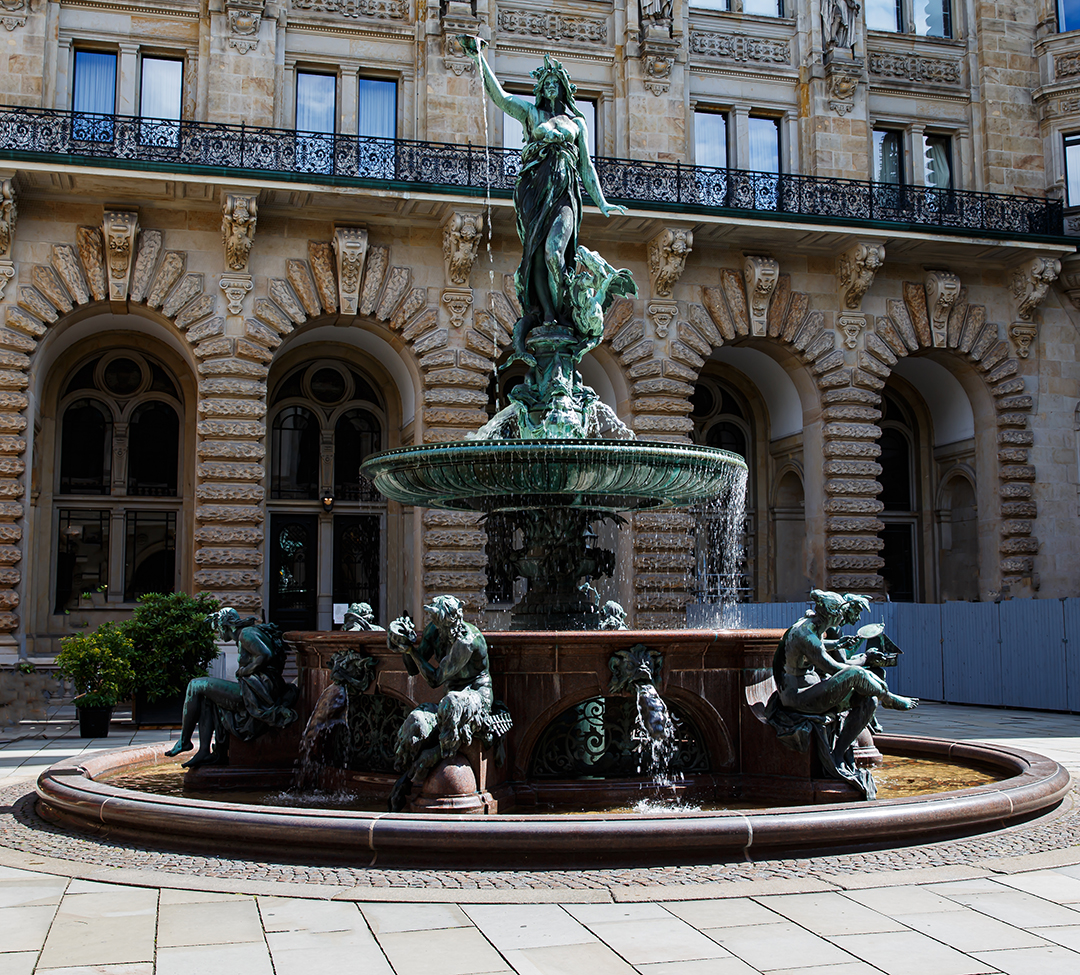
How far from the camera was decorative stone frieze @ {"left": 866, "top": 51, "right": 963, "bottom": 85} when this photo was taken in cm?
2712

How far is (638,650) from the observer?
765 centimetres

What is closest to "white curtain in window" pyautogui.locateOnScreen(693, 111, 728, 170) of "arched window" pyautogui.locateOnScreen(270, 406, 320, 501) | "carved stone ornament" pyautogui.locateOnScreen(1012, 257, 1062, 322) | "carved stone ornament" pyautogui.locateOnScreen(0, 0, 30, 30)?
"carved stone ornament" pyautogui.locateOnScreen(1012, 257, 1062, 322)

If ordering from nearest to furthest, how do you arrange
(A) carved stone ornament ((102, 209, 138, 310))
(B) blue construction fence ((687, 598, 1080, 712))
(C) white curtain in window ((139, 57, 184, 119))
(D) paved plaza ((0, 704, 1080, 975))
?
(D) paved plaza ((0, 704, 1080, 975)) < (B) blue construction fence ((687, 598, 1080, 712)) < (A) carved stone ornament ((102, 209, 138, 310)) < (C) white curtain in window ((139, 57, 184, 119))

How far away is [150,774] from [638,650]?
4.67m

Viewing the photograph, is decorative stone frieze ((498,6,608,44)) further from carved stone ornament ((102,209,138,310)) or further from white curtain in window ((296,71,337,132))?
carved stone ornament ((102,209,138,310))

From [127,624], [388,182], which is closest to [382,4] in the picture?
[388,182]

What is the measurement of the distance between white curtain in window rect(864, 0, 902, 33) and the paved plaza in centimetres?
2515

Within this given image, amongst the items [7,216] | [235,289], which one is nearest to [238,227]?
[235,289]

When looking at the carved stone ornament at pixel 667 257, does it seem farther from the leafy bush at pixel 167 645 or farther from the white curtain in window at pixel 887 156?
the leafy bush at pixel 167 645

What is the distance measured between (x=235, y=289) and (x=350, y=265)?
2.33 m

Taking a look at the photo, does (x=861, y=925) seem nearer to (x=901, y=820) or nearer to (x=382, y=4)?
(x=901, y=820)

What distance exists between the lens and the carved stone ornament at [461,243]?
2253 centimetres

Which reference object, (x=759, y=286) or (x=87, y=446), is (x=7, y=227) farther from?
(x=759, y=286)

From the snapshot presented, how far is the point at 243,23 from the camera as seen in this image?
23.1m
